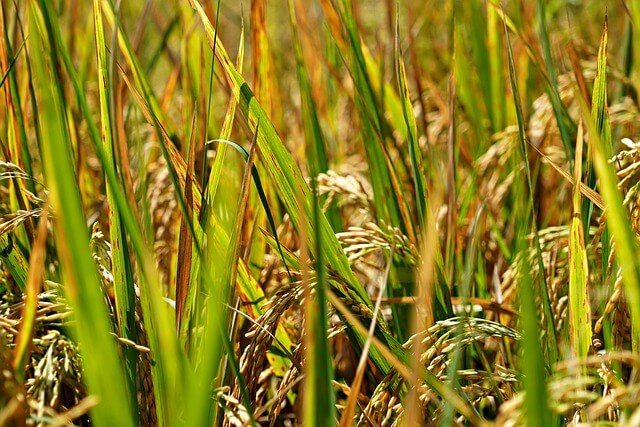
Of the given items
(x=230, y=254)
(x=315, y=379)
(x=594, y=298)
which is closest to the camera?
(x=315, y=379)

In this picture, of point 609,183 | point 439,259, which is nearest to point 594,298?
point 439,259

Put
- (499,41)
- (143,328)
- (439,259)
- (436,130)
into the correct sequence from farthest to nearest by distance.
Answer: (436,130)
(499,41)
(439,259)
(143,328)

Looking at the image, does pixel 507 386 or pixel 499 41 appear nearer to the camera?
pixel 507 386

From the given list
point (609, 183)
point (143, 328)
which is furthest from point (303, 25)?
point (609, 183)

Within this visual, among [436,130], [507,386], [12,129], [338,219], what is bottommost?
[507,386]

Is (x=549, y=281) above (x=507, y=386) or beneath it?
above

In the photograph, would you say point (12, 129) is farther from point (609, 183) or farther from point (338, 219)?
point (609, 183)

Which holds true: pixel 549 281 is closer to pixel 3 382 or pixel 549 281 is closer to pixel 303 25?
pixel 3 382
